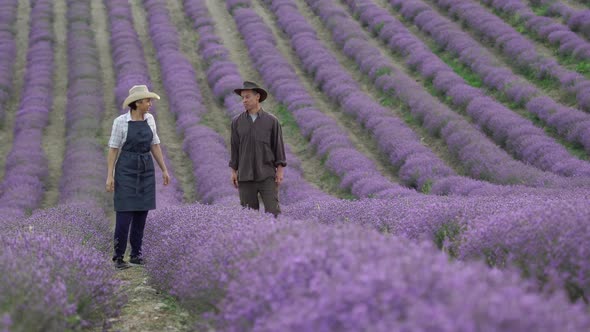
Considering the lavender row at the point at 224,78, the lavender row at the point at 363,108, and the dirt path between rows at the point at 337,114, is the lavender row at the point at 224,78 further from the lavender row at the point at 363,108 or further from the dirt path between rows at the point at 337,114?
the lavender row at the point at 363,108

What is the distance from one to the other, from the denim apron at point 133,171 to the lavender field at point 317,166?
0.33 m

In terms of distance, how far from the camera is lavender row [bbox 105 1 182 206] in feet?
52.0

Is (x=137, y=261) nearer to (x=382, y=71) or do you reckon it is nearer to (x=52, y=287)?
(x=52, y=287)

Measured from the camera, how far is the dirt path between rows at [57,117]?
40.6 feet

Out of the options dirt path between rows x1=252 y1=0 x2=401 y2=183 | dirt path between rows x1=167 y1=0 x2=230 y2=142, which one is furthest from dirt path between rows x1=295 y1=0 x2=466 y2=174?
dirt path between rows x1=167 y1=0 x2=230 y2=142

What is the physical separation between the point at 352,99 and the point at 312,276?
12272mm

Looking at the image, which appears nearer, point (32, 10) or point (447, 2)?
point (447, 2)

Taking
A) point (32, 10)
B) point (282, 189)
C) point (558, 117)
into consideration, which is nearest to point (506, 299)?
point (282, 189)

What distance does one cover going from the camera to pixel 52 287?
9.39 ft

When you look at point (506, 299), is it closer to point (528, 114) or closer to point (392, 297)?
point (392, 297)

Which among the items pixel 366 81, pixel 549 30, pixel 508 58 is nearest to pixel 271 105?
pixel 366 81

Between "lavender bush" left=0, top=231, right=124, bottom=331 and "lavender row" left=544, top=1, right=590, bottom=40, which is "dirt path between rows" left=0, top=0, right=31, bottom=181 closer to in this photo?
"lavender bush" left=0, top=231, right=124, bottom=331

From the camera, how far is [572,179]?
8.55m

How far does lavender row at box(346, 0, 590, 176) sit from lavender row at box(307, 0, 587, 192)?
0.32 metres
